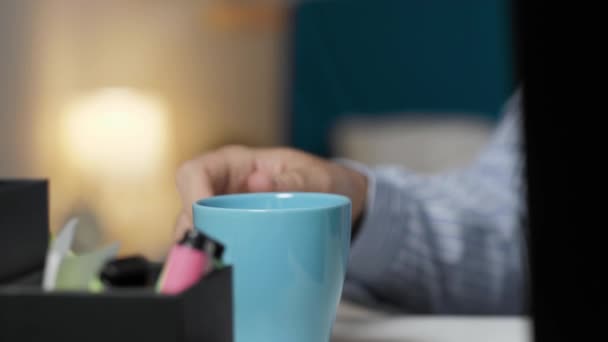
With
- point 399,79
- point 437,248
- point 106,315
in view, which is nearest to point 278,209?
point 106,315

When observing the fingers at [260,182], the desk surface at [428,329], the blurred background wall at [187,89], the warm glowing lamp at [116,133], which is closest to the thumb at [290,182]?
the fingers at [260,182]

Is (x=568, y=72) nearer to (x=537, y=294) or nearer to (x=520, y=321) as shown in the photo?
(x=537, y=294)

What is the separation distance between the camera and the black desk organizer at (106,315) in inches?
8.2

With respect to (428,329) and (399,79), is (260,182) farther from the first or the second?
(399,79)

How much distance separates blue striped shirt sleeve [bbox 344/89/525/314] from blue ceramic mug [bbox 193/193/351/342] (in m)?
0.32

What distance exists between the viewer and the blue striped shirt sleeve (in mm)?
697

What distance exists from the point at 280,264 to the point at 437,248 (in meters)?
0.51

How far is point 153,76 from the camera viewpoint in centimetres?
241

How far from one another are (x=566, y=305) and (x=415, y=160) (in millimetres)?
1828

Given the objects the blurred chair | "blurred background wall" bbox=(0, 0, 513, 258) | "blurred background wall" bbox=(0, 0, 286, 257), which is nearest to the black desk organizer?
"blurred background wall" bbox=(0, 0, 286, 257)

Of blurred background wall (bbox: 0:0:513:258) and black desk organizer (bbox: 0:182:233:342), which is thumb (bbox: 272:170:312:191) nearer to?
black desk organizer (bbox: 0:182:233:342)

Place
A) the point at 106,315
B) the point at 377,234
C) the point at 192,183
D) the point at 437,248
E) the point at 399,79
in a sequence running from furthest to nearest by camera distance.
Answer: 1. the point at 399,79
2. the point at 437,248
3. the point at 377,234
4. the point at 192,183
5. the point at 106,315

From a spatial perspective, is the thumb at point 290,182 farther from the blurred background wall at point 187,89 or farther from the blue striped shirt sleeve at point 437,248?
the blurred background wall at point 187,89

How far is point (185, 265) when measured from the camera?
0.71 feet
